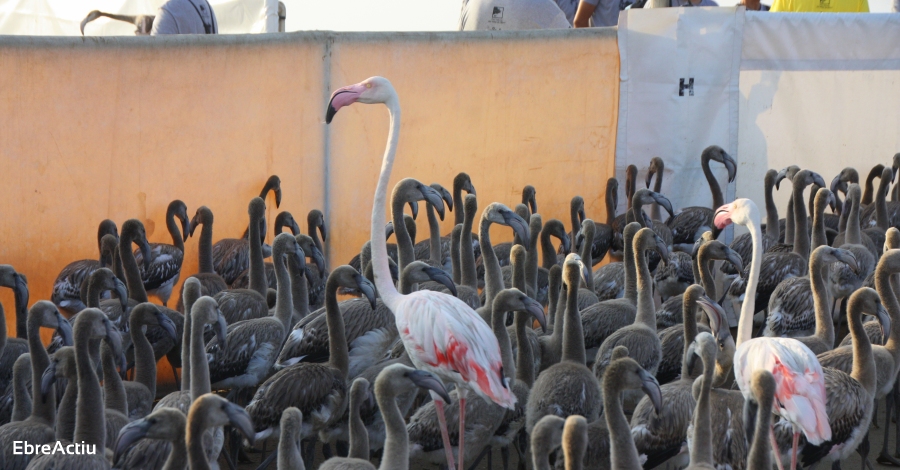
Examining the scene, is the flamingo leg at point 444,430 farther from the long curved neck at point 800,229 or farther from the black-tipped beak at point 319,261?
the long curved neck at point 800,229

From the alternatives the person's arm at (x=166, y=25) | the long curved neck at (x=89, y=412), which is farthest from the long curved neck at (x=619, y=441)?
the person's arm at (x=166, y=25)

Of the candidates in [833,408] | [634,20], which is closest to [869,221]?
[634,20]

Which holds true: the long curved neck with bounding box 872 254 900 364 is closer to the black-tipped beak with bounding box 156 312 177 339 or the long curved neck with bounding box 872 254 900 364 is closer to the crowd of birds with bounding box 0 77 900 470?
the crowd of birds with bounding box 0 77 900 470

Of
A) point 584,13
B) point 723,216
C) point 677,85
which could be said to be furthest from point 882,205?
point 584,13

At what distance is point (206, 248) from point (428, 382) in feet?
15.2

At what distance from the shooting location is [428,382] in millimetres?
5523

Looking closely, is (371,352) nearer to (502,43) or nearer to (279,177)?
(279,177)

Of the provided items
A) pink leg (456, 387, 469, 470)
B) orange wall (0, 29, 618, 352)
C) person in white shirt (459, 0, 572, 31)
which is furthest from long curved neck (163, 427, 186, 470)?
person in white shirt (459, 0, 572, 31)

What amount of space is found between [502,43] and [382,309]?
11.7ft

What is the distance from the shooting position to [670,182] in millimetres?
10867

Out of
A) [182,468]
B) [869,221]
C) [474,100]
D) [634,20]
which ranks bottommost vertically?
[182,468]

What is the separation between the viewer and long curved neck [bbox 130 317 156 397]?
23.1 feet

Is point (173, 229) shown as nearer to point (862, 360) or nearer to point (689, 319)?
point (689, 319)

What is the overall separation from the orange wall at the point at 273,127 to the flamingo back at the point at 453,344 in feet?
12.5
